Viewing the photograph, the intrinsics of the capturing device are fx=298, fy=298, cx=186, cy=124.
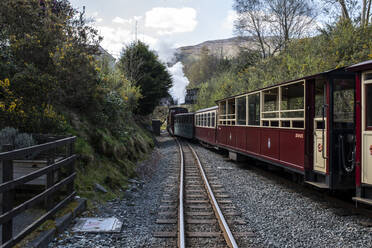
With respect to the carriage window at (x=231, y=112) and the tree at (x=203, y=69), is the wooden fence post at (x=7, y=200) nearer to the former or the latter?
the carriage window at (x=231, y=112)

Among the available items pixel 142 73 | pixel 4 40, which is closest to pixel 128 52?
pixel 142 73

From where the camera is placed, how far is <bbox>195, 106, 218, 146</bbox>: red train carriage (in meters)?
16.0

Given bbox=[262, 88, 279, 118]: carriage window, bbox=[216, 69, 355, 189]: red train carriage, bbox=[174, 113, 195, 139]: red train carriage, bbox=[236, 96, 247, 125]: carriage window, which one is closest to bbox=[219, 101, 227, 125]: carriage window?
bbox=[236, 96, 247, 125]: carriage window

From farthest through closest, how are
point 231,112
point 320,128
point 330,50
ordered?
point 330,50 → point 231,112 → point 320,128

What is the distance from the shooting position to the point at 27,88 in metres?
6.85

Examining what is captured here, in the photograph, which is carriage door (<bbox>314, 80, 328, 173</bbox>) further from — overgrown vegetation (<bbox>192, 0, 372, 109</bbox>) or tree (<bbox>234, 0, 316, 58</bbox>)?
tree (<bbox>234, 0, 316, 58</bbox>)

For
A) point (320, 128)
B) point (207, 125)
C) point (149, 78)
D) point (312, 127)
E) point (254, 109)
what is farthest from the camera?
point (149, 78)

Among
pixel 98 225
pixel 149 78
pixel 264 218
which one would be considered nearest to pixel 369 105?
pixel 264 218

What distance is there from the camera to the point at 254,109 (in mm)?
9953

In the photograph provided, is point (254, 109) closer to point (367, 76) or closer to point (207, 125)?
point (367, 76)

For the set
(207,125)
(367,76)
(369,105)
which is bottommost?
(207,125)

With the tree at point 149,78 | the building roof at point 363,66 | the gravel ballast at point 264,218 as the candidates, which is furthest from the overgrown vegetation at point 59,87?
the tree at point 149,78

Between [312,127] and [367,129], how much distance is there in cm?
165

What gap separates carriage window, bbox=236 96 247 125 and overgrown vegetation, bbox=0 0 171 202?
4.43 metres
